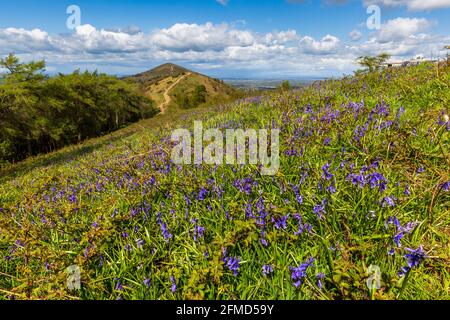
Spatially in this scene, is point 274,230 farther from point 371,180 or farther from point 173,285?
point 371,180

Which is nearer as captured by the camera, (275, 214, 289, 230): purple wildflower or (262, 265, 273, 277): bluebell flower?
(262, 265, 273, 277): bluebell flower

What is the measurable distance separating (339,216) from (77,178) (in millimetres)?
6037

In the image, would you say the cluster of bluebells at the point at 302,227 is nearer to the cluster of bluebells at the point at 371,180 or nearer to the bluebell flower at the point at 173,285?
the cluster of bluebells at the point at 371,180

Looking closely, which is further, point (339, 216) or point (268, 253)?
point (339, 216)

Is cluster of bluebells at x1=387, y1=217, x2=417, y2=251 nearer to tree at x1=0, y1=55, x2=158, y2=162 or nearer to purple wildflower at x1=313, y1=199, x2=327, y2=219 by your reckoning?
purple wildflower at x1=313, y1=199, x2=327, y2=219

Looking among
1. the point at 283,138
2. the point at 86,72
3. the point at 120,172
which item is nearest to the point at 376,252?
the point at 283,138

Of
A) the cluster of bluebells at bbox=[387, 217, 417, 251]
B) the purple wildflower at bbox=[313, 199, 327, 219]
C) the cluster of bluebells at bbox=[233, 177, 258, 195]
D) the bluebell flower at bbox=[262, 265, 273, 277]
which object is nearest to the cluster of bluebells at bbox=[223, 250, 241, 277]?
the bluebell flower at bbox=[262, 265, 273, 277]

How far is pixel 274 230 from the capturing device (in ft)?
8.79

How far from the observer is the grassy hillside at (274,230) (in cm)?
238

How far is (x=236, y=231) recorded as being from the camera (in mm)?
2742

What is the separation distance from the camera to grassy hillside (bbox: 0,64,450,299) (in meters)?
2.38
